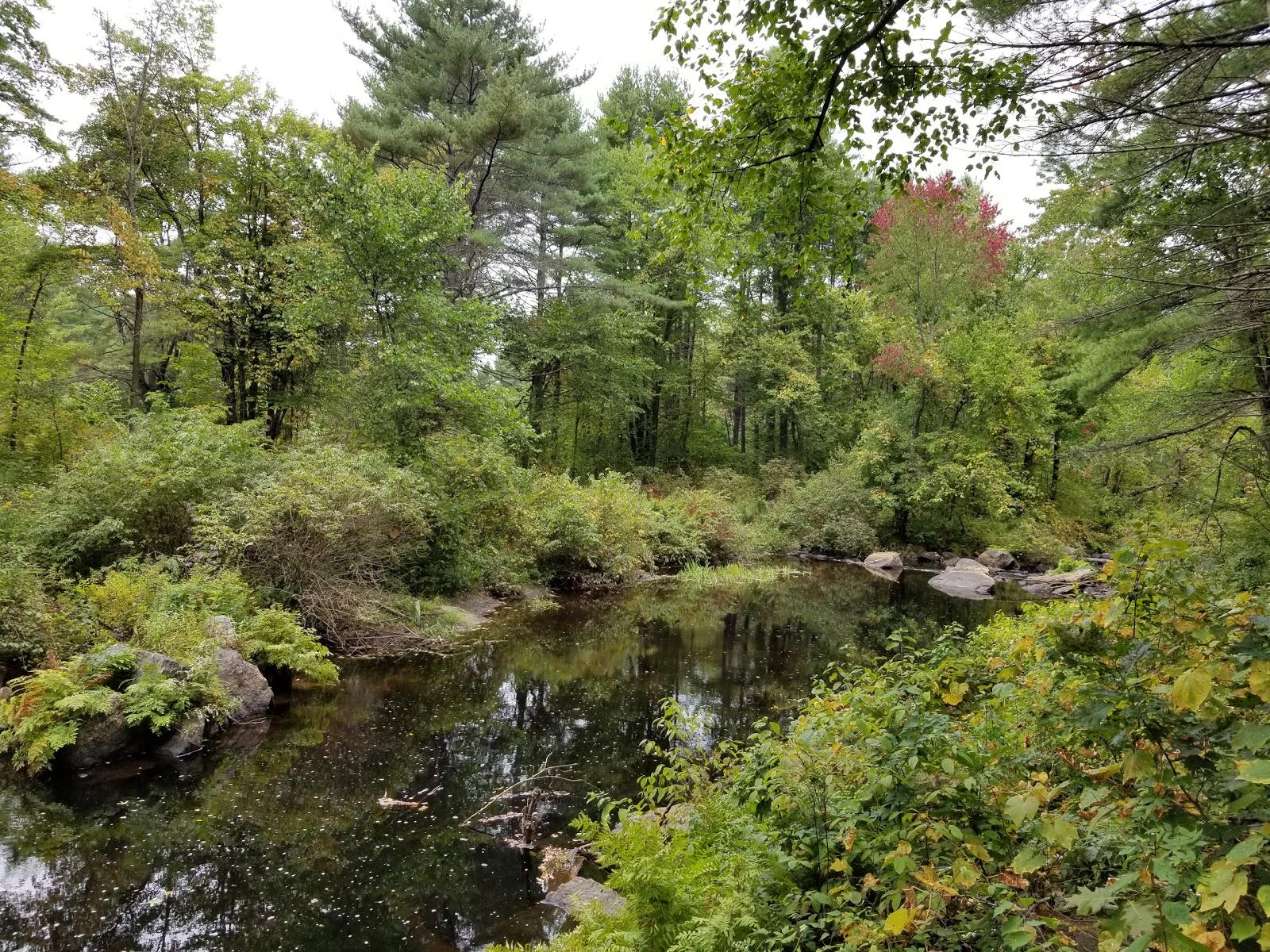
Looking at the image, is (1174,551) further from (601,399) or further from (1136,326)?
(601,399)

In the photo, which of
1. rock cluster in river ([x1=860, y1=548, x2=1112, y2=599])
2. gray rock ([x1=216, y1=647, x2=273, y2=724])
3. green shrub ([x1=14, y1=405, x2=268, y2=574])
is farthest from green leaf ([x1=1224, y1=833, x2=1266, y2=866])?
rock cluster in river ([x1=860, y1=548, x2=1112, y2=599])

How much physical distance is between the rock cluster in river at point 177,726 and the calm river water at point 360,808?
9.6 inches

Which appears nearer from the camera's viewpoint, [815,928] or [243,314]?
[815,928]

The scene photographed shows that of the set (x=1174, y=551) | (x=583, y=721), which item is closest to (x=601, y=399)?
(x=583, y=721)

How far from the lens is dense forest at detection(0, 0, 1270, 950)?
2.47 m

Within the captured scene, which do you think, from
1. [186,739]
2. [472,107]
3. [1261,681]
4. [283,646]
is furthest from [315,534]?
[472,107]

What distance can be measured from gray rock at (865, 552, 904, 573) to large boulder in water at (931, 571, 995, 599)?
4.02 ft

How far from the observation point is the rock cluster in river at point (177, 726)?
249 inches

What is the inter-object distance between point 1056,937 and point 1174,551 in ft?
4.15

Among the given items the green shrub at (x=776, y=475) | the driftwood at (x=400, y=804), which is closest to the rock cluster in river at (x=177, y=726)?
the driftwood at (x=400, y=804)

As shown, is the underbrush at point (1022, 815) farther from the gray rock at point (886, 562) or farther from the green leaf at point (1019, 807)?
the gray rock at point (886, 562)

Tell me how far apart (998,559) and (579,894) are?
64.7 ft

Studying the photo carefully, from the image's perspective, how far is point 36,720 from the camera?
6051 millimetres

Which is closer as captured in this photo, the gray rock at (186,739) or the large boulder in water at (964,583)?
the gray rock at (186,739)
